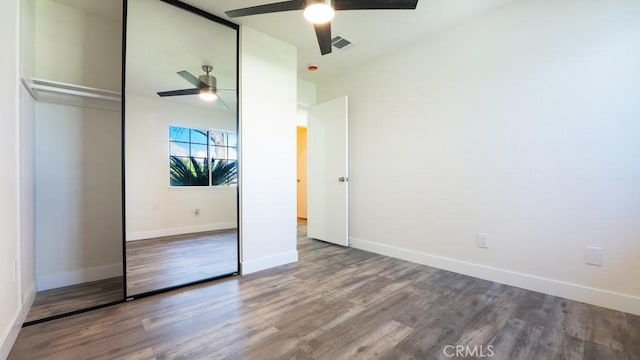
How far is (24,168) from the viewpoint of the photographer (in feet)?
6.04

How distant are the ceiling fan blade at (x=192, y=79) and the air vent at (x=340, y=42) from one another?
146 cm

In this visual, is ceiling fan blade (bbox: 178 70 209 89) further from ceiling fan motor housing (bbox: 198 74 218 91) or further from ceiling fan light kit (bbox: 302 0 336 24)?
ceiling fan light kit (bbox: 302 0 336 24)

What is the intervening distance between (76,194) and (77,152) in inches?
14.3

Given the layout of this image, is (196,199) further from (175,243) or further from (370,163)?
(370,163)

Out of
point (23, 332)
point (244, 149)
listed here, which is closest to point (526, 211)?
point (244, 149)

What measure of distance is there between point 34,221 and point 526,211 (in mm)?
4038

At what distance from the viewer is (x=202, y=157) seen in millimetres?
2641

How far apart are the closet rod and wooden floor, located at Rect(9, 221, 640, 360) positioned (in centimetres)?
170

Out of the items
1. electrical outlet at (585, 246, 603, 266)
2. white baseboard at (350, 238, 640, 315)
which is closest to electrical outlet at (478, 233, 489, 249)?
white baseboard at (350, 238, 640, 315)

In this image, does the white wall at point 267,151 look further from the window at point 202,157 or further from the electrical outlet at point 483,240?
the electrical outlet at point 483,240

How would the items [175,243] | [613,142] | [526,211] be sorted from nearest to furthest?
[613,142] → [526,211] → [175,243]

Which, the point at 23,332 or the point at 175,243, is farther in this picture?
the point at 175,243

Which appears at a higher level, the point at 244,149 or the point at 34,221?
the point at 244,149

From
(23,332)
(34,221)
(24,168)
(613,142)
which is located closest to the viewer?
(23,332)
